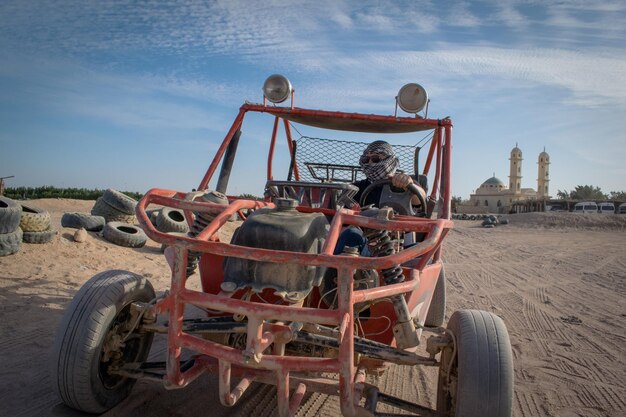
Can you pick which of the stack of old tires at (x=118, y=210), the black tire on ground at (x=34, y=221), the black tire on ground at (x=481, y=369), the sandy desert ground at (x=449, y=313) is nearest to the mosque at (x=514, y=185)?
the sandy desert ground at (x=449, y=313)

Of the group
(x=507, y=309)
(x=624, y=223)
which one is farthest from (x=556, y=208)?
(x=507, y=309)

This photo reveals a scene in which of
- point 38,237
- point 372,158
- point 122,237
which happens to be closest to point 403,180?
point 372,158

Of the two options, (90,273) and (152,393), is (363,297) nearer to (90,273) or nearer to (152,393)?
(152,393)

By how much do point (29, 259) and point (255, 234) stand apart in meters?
5.74

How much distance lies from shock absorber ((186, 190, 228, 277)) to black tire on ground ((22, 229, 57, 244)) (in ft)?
18.1

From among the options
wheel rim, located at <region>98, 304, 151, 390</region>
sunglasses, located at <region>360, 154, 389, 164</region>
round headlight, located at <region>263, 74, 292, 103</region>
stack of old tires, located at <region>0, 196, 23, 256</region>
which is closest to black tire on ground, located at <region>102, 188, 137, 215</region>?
stack of old tires, located at <region>0, 196, 23, 256</region>

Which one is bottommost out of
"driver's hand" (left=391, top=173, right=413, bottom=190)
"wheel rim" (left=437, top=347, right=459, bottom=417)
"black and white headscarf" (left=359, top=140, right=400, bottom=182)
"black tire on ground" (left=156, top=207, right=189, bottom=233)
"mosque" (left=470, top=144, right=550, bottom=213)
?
"wheel rim" (left=437, top=347, right=459, bottom=417)

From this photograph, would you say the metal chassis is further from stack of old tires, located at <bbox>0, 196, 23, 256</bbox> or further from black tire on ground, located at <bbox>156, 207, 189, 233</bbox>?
black tire on ground, located at <bbox>156, 207, 189, 233</bbox>

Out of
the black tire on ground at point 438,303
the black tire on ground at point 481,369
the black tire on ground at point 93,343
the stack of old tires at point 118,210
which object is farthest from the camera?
the stack of old tires at point 118,210

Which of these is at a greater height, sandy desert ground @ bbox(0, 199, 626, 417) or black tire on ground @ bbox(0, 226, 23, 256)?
black tire on ground @ bbox(0, 226, 23, 256)

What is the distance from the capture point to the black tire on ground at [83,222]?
9266 mm

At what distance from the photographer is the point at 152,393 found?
3.14 metres

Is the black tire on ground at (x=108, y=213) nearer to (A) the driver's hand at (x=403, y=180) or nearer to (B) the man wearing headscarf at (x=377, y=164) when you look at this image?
(B) the man wearing headscarf at (x=377, y=164)

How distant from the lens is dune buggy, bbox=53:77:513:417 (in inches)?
83.7
